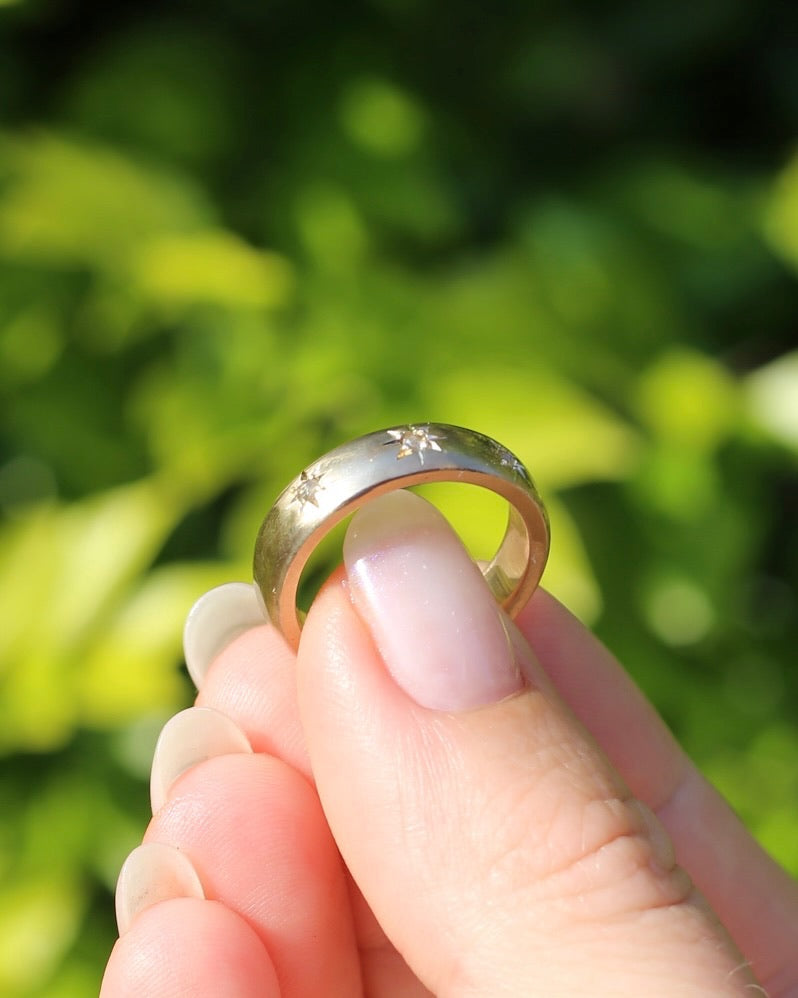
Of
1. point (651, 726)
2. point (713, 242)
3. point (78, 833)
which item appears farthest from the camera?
point (713, 242)

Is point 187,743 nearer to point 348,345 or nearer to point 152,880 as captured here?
point 152,880

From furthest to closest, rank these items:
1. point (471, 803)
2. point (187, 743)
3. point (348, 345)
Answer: point (348, 345) < point (187, 743) < point (471, 803)

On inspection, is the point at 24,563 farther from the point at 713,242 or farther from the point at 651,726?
the point at 713,242

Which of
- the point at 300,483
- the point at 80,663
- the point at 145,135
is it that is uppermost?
the point at 300,483

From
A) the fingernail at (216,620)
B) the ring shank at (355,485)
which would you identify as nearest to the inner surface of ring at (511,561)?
the ring shank at (355,485)

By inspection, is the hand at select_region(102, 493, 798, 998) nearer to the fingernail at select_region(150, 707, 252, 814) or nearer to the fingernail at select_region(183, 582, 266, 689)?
the fingernail at select_region(150, 707, 252, 814)

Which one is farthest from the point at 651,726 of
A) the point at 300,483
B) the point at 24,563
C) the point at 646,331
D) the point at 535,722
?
the point at 24,563

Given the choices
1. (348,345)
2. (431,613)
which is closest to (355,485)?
(431,613)
